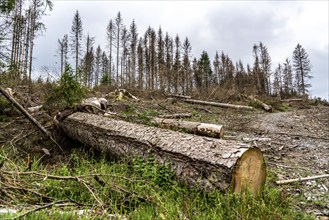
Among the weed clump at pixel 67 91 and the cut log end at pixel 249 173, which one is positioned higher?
the weed clump at pixel 67 91

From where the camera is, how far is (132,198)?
280cm

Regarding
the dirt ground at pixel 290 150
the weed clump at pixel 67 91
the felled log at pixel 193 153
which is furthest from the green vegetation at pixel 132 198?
the weed clump at pixel 67 91

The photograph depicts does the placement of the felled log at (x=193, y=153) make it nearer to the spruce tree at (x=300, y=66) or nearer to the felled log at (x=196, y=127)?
the felled log at (x=196, y=127)

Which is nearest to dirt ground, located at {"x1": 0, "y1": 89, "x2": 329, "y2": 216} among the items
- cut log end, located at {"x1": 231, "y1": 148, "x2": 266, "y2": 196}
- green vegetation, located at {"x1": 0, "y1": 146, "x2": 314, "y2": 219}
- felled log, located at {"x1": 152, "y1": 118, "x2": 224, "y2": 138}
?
cut log end, located at {"x1": 231, "y1": 148, "x2": 266, "y2": 196}

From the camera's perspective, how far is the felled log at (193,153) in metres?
2.86

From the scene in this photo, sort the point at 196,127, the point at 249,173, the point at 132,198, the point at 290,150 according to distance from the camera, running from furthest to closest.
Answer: the point at 196,127 → the point at 290,150 → the point at 249,173 → the point at 132,198

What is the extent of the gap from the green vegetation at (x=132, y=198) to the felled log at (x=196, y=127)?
2.05 metres

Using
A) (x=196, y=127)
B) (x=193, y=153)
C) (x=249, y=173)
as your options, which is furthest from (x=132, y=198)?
(x=196, y=127)

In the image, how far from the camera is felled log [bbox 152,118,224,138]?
17.1 feet

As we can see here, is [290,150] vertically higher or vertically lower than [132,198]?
higher

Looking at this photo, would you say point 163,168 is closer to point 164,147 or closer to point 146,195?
point 164,147

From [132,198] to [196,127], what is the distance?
3.02 metres

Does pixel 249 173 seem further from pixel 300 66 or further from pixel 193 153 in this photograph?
pixel 300 66

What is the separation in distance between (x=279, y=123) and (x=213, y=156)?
715 centimetres
